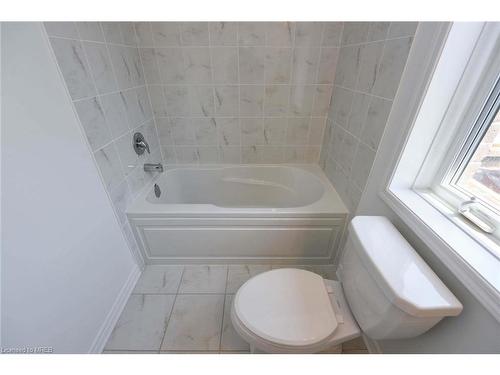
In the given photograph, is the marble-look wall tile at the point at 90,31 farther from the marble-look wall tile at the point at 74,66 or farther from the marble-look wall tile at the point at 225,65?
the marble-look wall tile at the point at 225,65

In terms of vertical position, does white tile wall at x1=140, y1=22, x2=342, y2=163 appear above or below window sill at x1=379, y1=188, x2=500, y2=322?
above

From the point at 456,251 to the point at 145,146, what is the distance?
164cm

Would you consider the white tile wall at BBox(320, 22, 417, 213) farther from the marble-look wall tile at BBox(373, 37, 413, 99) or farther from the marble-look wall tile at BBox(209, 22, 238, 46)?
the marble-look wall tile at BBox(209, 22, 238, 46)

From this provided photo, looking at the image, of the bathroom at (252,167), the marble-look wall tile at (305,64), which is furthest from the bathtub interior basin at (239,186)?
the marble-look wall tile at (305,64)

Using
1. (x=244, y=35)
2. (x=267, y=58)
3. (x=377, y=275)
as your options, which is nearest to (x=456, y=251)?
(x=377, y=275)

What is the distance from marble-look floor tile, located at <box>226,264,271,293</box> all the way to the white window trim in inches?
37.0

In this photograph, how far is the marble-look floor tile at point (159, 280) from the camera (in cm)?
134

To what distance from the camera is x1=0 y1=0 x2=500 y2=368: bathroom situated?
2.11 ft

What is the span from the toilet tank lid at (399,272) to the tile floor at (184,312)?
2.37 feet

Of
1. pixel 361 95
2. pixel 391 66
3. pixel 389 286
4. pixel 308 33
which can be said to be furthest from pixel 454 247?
pixel 308 33

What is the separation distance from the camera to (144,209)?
4.18ft

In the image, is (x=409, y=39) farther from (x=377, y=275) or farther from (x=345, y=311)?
(x=345, y=311)

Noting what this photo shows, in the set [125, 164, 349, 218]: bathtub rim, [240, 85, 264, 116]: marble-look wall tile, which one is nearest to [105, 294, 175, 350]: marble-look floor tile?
[125, 164, 349, 218]: bathtub rim

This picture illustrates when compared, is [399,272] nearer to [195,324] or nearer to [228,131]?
[195,324]
